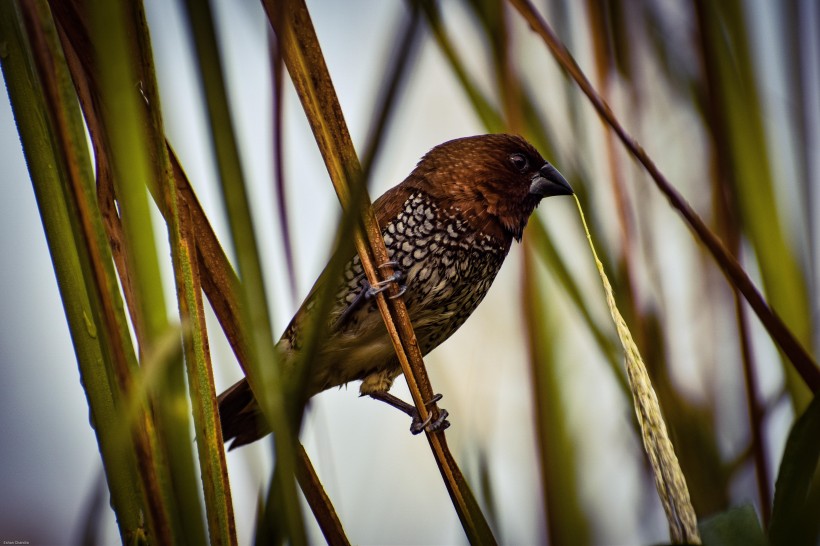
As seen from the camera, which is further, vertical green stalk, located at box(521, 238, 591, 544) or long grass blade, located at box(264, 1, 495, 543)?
vertical green stalk, located at box(521, 238, 591, 544)

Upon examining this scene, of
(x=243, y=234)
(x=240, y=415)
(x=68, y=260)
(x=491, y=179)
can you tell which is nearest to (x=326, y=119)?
(x=243, y=234)

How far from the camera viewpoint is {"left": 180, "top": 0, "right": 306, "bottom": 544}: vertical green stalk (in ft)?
2.91

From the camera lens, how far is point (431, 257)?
2568 mm

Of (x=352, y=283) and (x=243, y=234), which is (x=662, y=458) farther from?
(x=352, y=283)

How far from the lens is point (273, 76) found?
108cm

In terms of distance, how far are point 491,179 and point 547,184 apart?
0.20m

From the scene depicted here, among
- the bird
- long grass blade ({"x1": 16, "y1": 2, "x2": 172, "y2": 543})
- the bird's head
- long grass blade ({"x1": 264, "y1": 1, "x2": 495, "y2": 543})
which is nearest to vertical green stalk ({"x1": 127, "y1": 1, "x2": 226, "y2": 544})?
long grass blade ({"x1": 16, "y1": 2, "x2": 172, "y2": 543})

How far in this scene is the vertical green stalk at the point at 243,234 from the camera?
0.89 meters

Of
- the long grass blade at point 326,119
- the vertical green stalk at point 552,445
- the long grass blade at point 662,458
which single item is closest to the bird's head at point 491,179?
the vertical green stalk at point 552,445

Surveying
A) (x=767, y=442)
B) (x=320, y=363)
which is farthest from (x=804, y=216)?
(x=320, y=363)

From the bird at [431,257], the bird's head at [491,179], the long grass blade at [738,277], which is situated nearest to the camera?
the long grass blade at [738,277]

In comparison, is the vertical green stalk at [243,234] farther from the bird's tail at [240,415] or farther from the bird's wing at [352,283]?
the bird's tail at [240,415]

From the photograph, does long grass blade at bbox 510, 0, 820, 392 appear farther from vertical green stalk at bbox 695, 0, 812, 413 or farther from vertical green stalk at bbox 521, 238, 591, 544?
vertical green stalk at bbox 521, 238, 591, 544

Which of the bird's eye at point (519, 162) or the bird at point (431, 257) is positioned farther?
the bird's eye at point (519, 162)
